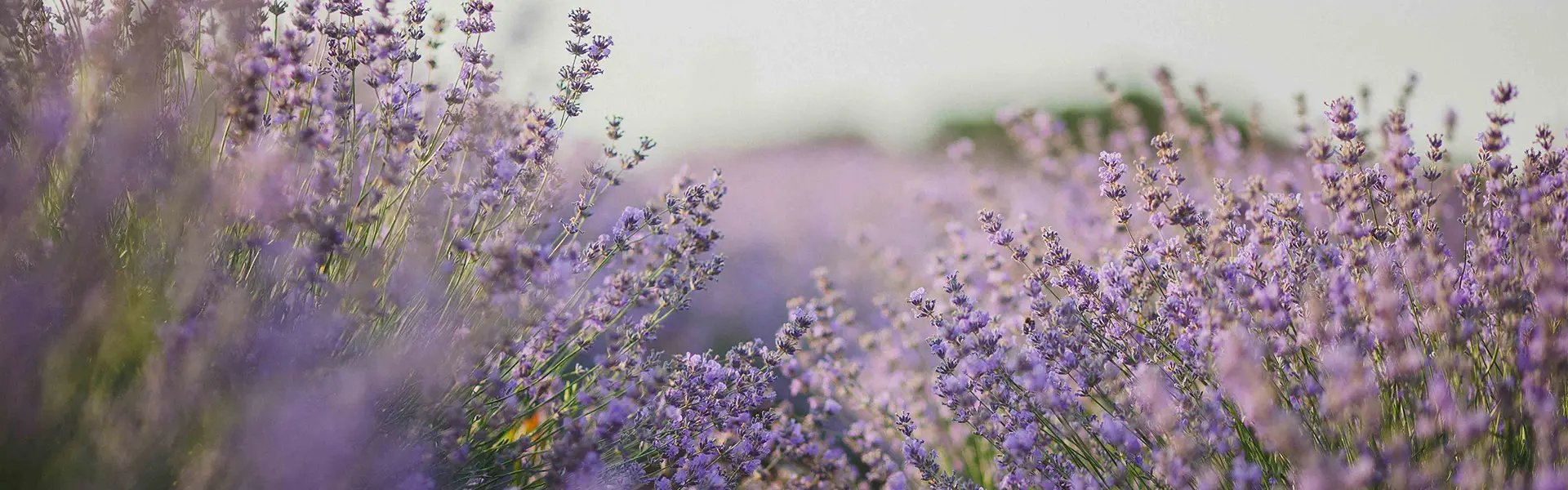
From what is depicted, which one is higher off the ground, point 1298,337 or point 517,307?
point 517,307

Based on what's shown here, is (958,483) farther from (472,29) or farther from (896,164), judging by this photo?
(896,164)

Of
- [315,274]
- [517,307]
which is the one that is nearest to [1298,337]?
[517,307]

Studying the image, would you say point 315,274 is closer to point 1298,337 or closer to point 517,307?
point 517,307

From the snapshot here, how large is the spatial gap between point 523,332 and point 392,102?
0.54 metres

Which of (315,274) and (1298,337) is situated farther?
(1298,337)

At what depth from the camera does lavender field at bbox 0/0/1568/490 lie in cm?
161

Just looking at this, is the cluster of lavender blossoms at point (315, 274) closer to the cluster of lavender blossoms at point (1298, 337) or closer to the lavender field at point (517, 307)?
the lavender field at point (517, 307)

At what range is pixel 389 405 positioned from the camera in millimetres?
2033

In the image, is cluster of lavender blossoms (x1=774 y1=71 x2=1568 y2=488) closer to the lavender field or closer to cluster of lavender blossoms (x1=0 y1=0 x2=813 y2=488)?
the lavender field

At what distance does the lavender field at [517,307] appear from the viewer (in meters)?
1.61

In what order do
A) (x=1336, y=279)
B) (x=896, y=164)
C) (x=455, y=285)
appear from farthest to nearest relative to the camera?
(x=896, y=164) → (x=455, y=285) → (x=1336, y=279)

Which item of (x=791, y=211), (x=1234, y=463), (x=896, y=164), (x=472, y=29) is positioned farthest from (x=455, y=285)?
(x=896, y=164)

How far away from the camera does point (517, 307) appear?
2.10 m

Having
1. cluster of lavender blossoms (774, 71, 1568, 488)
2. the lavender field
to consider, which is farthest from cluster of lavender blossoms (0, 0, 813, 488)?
cluster of lavender blossoms (774, 71, 1568, 488)
